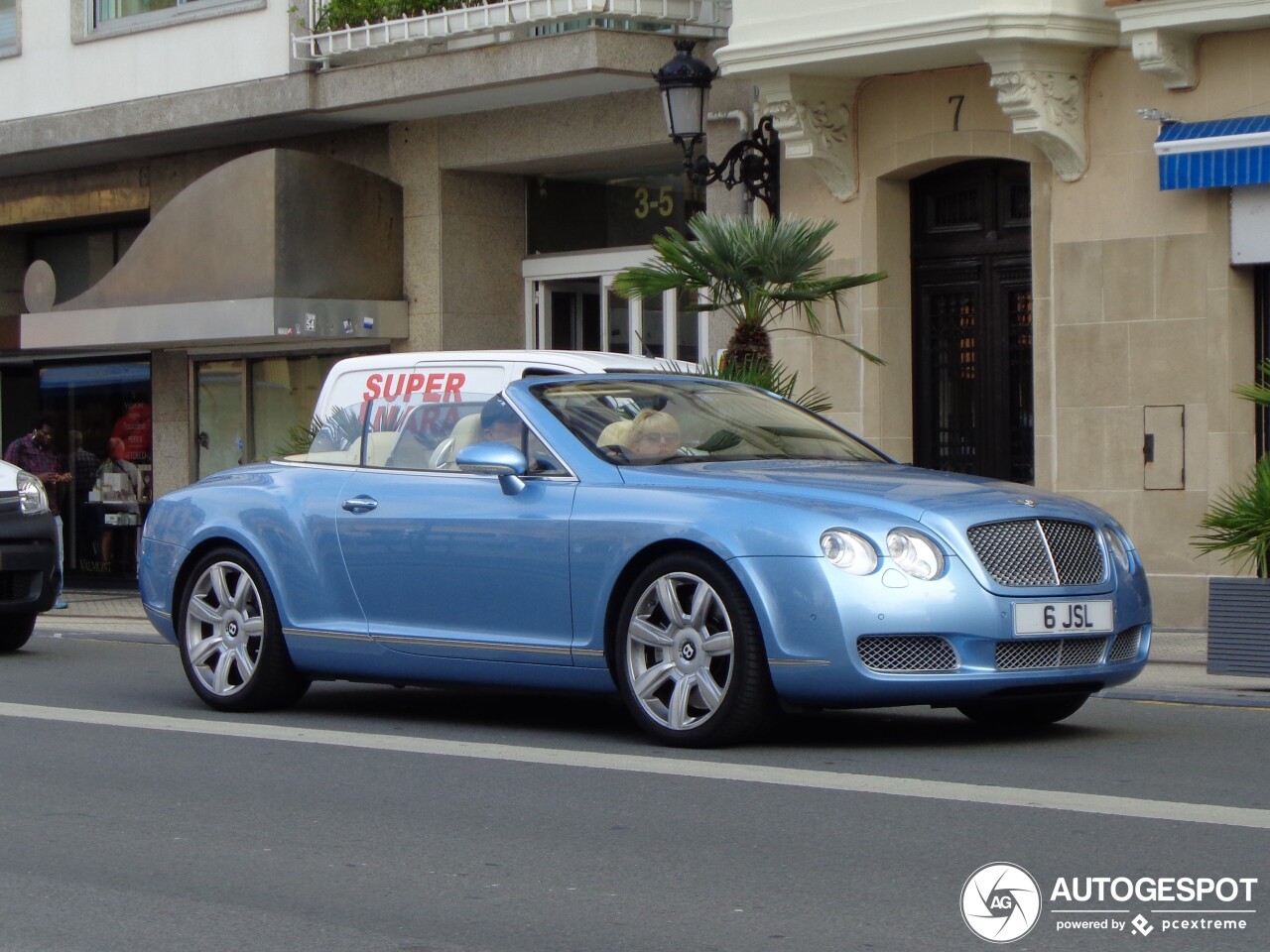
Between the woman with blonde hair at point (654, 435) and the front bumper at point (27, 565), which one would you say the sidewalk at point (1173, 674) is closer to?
the front bumper at point (27, 565)

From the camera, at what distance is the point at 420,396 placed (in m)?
12.9

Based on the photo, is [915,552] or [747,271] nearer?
[915,552]

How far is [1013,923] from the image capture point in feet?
18.0

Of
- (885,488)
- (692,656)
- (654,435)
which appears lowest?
(692,656)

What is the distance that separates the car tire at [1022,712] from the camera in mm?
9180

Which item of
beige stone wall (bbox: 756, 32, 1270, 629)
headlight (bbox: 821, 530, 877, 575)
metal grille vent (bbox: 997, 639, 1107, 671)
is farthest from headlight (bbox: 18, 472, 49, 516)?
metal grille vent (bbox: 997, 639, 1107, 671)

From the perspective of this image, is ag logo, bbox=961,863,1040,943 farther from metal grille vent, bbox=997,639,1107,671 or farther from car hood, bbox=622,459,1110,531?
car hood, bbox=622,459,1110,531

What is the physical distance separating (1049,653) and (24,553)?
8.07 meters

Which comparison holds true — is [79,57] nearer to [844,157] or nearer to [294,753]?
[844,157]

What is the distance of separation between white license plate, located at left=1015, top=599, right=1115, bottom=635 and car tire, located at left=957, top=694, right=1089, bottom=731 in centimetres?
77

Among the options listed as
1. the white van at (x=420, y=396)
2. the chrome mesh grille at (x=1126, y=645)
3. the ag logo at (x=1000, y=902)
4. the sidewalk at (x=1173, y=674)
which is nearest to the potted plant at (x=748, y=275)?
the white van at (x=420, y=396)

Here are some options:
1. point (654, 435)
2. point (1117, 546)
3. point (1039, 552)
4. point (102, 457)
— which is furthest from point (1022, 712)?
point (102, 457)

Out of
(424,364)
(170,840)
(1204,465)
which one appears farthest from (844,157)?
(170,840)

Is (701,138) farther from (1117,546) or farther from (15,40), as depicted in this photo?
(15,40)
